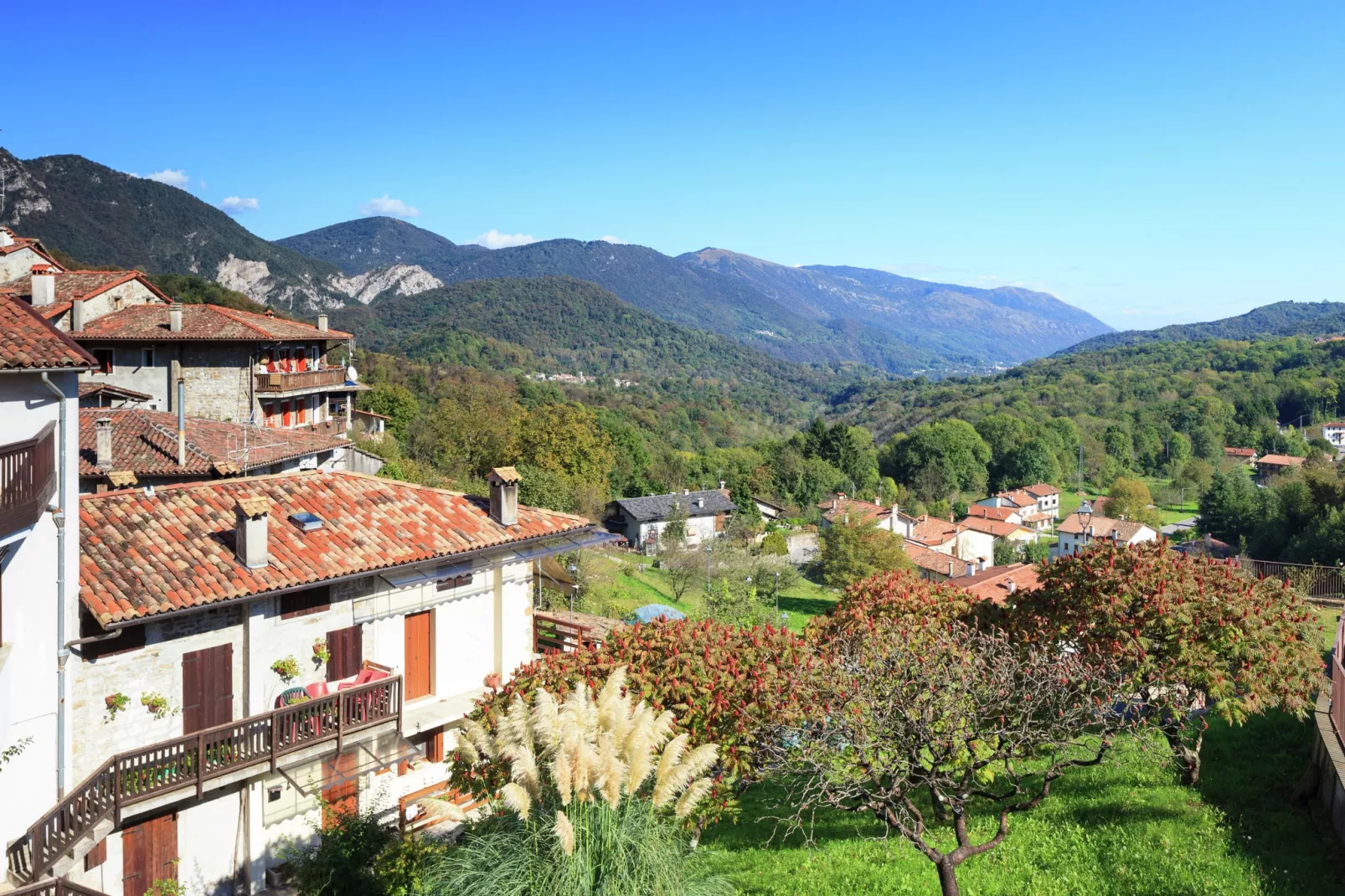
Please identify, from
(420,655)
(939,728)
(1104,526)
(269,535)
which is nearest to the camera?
(939,728)

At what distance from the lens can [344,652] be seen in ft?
47.0

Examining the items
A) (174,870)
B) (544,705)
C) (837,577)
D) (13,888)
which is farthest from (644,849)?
(837,577)

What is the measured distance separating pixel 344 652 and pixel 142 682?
2.86m

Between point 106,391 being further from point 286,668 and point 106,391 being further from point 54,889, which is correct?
point 54,889

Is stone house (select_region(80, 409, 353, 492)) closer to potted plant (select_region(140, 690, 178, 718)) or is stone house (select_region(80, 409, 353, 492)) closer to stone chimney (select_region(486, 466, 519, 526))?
potted plant (select_region(140, 690, 178, 718))

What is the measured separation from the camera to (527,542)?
16.4m

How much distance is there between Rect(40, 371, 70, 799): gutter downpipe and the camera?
10.8 meters

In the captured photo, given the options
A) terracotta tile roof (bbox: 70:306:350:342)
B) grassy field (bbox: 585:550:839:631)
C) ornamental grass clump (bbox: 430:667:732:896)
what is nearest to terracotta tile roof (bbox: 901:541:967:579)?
grassy field (bbox: 585:550:839:631)

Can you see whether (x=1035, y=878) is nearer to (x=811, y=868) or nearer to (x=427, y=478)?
(x=811, y=868)

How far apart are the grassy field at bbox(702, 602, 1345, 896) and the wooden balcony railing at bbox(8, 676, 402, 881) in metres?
5.32

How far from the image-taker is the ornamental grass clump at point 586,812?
745cm

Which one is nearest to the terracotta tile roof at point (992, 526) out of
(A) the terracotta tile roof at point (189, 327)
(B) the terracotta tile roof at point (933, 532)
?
(B) the terracotta tile roof at point (933, 532)

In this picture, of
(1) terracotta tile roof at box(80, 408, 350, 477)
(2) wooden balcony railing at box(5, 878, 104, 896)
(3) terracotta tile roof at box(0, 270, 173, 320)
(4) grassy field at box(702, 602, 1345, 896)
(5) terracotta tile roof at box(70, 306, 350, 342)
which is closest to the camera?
(4) grassy field at box(702, 602, 1345, 896)

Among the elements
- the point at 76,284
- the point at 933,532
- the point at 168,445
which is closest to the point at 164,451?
the point at 168,445
